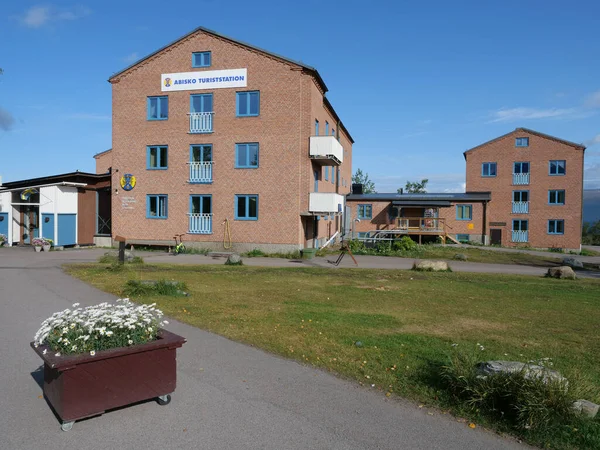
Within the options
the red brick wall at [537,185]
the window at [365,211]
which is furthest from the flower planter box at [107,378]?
the red brick wall at [537,185]

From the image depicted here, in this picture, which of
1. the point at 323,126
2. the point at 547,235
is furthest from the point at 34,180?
the point at 547,235

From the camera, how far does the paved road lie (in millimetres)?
4551

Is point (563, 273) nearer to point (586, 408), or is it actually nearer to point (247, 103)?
point (586, 408)

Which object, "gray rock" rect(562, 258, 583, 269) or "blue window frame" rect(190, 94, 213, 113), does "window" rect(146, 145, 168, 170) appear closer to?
"blue window frame" rect(190, 94, 213, 113)

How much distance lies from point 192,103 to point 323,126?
8543mm

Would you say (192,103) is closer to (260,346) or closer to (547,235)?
(260,346)

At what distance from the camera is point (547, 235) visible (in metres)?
45.2

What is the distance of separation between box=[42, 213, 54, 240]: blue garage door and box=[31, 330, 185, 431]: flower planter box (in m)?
25.9

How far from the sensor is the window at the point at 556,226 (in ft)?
148

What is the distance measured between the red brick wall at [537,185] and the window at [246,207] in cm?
2634

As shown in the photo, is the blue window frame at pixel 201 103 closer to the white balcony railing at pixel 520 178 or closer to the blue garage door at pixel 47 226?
the blue garage door at pixel 47 226

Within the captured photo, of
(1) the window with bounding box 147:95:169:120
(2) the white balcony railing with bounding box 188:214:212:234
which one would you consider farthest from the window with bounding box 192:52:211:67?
(2) the white balcony railing with bounding box 188:214:212:234

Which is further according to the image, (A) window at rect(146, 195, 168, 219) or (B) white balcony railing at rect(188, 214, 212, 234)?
(A) window at rect(146, 195, 168, 219)

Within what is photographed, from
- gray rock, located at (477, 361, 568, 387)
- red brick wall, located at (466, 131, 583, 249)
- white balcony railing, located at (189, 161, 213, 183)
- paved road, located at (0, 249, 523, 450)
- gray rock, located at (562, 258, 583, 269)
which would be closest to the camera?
paved road, located at (0, 249, 523, 450)
